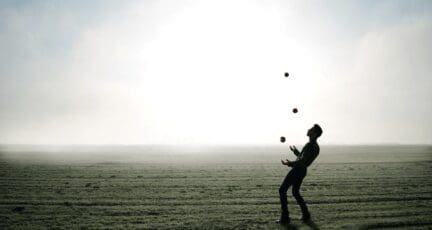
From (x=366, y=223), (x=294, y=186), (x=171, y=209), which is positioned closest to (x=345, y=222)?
(x=366, y=223)

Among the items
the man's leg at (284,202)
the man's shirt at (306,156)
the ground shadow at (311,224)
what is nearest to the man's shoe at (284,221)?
the man's leg at (284,202)

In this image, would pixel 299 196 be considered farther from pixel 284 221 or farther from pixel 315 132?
pixel 315 132

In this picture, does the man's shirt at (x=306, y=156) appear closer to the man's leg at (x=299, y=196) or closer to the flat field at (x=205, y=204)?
the man's leg at (x=299, y=196)

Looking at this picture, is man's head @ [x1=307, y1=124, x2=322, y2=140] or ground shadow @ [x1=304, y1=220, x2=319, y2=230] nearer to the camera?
ground shadow @ [x1=304, y1=220, x2=319, y2=230]

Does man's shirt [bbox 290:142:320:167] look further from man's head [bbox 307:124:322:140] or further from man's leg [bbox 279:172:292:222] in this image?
man's leg [bbox 279:172:292:222]

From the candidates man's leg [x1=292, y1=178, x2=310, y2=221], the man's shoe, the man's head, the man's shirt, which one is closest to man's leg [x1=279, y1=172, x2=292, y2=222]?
the man's shoe

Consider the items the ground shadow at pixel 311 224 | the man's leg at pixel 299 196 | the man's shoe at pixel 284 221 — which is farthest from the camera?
the man's leg at pixel 299 196

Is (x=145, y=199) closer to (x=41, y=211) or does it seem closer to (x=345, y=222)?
(x=41, y=211)

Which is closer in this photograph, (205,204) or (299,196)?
(299,196)

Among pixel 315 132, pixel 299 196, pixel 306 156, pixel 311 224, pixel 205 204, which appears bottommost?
pixel 311 224

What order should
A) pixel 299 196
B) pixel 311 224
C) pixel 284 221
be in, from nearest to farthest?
pixel 311 224 → pixel 284 221 → pixel 299 196

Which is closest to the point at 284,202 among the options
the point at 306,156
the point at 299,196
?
the point at 299,196

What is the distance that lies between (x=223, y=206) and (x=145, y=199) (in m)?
2.85

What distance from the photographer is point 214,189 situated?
46.0 ft
